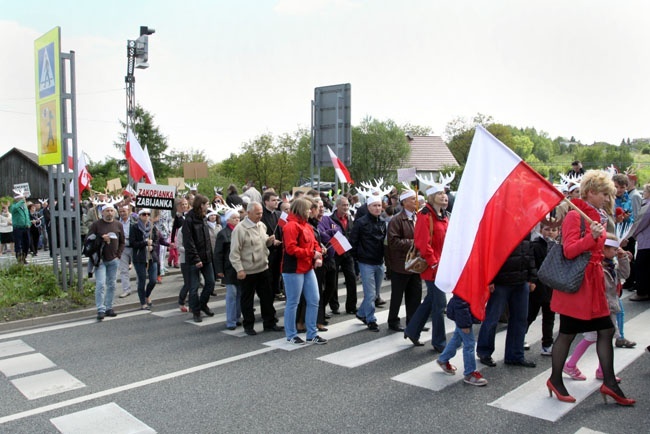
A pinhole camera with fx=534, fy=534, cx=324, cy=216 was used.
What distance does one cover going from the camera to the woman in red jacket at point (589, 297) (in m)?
4.57

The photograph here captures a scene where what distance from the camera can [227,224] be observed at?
28.5 ft

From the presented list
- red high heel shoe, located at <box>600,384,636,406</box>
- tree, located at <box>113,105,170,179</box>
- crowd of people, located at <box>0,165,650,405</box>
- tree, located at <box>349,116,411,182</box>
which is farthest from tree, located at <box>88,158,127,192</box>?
red high heel shoe, located at <box>600,384,636,406</box>

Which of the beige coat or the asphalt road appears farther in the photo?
the beige coat

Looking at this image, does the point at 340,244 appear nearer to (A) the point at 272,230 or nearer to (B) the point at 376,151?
(A) the point at 272,230

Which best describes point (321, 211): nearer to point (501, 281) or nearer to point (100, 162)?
point (501, 281)

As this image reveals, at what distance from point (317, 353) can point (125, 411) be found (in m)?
2.51

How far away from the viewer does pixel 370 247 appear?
802cm

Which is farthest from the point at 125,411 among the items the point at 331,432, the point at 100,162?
the point at 100,162

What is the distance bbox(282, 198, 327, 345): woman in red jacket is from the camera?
711 cm

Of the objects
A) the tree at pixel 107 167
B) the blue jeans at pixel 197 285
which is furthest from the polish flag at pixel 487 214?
the tree at pixel 107 167

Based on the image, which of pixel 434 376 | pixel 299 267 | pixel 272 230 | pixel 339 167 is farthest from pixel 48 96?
pixel 434 376

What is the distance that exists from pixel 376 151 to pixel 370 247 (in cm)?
3413

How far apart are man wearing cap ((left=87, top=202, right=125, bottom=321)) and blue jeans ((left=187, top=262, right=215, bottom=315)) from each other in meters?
1.33

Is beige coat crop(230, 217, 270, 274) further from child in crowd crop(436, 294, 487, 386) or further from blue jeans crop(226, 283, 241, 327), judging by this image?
child in crowd crop(436, 294, 487, 386)
